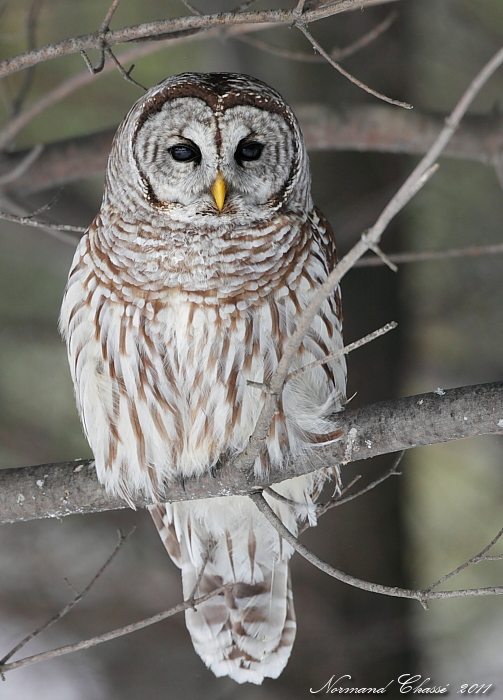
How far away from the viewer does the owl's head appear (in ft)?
7.34

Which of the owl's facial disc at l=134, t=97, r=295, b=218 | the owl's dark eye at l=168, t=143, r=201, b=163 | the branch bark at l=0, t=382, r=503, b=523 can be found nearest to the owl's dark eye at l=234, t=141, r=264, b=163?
the owl's facial disc at l=134, t=97, r=295, b=218

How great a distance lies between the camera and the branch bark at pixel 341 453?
74.3 inches

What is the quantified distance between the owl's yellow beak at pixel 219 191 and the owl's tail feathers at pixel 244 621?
149 centimetres

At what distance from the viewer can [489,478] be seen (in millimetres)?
4785

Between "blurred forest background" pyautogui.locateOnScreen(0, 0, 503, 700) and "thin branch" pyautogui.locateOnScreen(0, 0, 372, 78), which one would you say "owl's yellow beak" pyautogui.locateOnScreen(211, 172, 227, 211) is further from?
"blurred forest background" pyautogui.locateOnScreen(0, 0, 503, 700)

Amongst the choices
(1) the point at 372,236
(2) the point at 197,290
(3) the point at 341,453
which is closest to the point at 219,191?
(2) the point at 197,290

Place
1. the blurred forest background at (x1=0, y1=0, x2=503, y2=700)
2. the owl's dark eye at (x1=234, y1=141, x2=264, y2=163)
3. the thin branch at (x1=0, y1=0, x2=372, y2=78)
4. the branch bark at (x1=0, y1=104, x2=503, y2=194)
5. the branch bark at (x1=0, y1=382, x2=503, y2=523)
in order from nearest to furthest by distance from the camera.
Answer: the thin branch at (x1=0, y1=0, x2=372, y2=78) → the branch bark at (x1=0, y1=382, x2=503, y2=523) → the owl's dark eye at (x1=234, y1=141, x2=264, y2=163) → the branch bark at (x1=0, y1=104, x2=503, y2=194) → the blurred forest background at (x1=0, y1=0, x2=503, y2=700)

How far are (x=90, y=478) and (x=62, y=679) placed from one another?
2.50m

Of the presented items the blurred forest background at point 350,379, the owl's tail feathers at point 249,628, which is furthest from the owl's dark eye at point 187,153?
the owl's tail feathers at point 249,628

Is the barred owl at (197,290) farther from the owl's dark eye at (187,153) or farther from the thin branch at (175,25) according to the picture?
the thin branch at (175,25)

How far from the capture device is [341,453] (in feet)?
6.89

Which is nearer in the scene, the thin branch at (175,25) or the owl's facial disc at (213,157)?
the thin branch at (175,25)

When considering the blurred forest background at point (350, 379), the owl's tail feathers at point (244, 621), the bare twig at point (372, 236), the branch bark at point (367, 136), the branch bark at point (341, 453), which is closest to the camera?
the bare twig at point (372, 236)

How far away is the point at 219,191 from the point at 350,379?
79.9 inches
